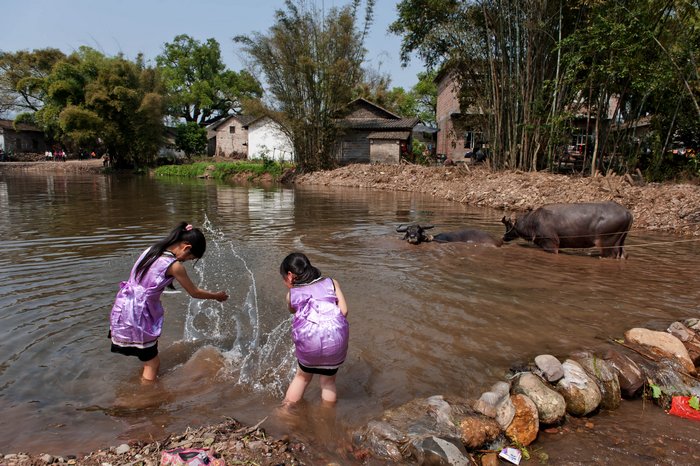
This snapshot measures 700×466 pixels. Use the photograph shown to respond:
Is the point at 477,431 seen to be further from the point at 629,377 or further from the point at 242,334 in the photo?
the point at 242,334

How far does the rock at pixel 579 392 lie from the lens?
404 cm

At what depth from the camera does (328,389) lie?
13.1 feet

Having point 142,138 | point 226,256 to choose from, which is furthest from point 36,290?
point 142,138

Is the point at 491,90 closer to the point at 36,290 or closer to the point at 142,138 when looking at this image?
the point at 36,290

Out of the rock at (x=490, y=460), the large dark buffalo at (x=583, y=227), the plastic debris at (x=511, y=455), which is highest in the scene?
the large dark buffalo at (x=583, y=227)

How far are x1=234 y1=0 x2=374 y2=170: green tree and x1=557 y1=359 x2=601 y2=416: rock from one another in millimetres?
30926

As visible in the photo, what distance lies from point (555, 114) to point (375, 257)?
12.9 m

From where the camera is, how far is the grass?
120 ft

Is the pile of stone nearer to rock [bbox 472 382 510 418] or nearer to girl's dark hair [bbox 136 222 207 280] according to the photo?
rock [bbox 472 382 510 418]

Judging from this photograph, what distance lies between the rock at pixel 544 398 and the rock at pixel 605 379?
0.52 meters

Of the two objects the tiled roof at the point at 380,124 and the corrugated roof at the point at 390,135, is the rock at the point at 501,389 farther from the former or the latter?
the tiled roof at the point at 380,124

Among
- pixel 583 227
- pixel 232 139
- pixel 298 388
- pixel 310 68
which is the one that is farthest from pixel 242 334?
pixel 232 139

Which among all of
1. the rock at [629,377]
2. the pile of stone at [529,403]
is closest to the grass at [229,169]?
the pile of stone at [529,403]

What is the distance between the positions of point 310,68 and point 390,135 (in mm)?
8323
